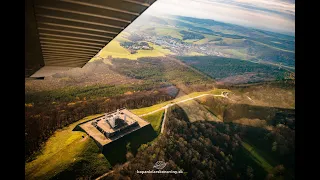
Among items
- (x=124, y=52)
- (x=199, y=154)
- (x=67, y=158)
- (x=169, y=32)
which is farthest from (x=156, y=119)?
(x=169, y=32)

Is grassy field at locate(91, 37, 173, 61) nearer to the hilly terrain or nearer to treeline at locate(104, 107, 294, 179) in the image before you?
the hilly terrain

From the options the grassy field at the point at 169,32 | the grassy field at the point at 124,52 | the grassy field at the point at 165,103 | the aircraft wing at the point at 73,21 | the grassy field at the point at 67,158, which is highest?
the grassy field at the point at 169,32

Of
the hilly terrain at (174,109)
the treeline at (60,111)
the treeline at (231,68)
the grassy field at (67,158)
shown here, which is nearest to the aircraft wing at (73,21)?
the hilly terrain at (174,109)

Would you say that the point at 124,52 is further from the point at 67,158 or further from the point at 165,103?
the point at 67,158

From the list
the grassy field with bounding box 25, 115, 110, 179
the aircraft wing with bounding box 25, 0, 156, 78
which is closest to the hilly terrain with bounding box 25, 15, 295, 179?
the grassy field with bounding box 25, 115, 110, 179

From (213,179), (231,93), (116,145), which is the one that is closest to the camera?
(116,145)

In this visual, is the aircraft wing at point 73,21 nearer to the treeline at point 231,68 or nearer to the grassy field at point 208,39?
the treeline at point 231,68
